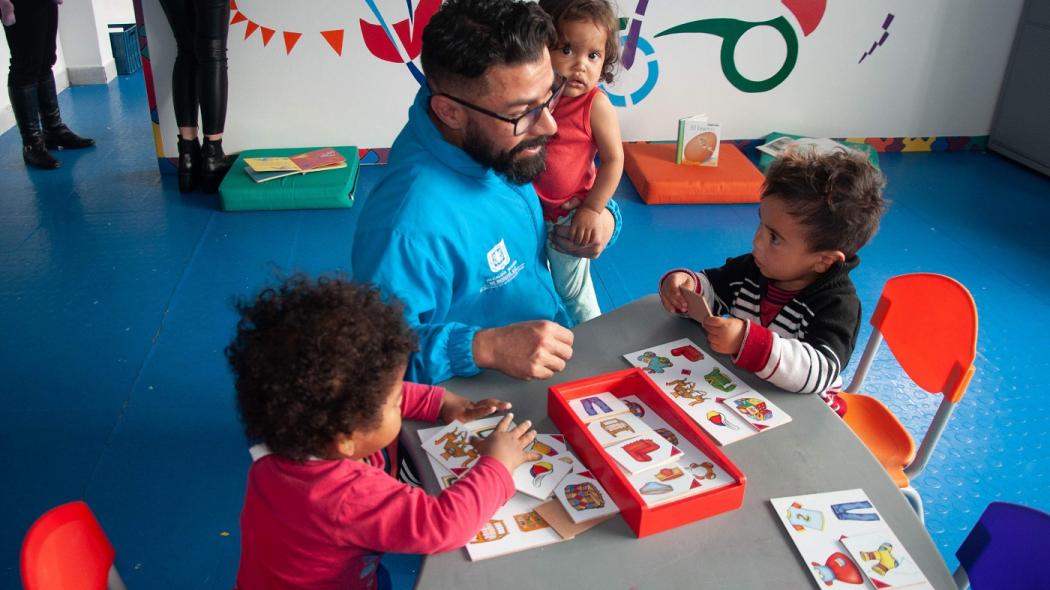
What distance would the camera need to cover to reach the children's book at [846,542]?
42.3 inches

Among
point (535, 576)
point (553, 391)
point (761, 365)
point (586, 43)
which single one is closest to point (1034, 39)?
point (586, 43)

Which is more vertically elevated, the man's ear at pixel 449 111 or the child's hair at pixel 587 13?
the child's hair at pixel 587 13

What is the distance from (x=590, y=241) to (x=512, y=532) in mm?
1075

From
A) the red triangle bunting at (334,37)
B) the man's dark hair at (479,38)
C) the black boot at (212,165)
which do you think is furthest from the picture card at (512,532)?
the red triangle bunting at (334,37)

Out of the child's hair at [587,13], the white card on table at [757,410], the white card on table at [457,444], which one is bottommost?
the white card on table at [457,444]

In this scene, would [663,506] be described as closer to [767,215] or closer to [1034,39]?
[767,215]

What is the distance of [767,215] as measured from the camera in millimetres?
1745

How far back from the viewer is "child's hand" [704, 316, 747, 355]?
4.94 feet

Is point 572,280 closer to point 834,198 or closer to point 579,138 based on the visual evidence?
point 579,138

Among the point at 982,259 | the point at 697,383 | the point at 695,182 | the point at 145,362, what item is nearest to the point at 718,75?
the point at 695,182

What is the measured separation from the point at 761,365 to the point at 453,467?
0.64 metres

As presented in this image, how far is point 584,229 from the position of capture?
6.80 ft

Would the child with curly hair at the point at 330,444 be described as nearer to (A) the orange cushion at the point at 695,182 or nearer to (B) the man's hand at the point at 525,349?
(B) the man's hand at the point at 525,349

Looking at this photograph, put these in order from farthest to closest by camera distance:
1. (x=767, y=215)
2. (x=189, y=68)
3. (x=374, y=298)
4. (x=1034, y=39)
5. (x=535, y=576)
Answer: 1. (x=1034, y=39)
2. (x=189, y=68)
3. (x=767, y=215)
4. (x=374, y=298)
5. (x=535, y=576)
